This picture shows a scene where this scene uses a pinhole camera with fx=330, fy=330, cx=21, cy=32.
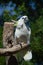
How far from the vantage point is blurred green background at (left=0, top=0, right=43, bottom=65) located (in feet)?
6.61

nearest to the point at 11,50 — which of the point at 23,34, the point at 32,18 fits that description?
the point at 23,34

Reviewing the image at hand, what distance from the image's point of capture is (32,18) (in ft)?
8.25

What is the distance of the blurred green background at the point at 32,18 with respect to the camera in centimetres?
201

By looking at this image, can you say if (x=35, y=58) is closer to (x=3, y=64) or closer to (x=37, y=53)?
(x=37, y=53)

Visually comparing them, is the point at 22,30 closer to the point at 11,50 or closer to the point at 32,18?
the point at 11,50

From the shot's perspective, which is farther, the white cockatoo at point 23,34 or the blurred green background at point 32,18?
the blurred green background at point 32,18

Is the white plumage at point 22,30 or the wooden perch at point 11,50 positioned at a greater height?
the white plumage at point 22,30

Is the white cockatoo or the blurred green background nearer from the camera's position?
the white cockatoo

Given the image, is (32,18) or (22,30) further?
(32,18)

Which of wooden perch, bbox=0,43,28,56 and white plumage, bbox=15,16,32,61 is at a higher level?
white plumage, bbox=15,16,32,61

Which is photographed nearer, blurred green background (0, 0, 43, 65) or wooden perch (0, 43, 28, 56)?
wooden perch (0, 43, 28, 56)

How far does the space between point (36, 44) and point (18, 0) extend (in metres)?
0.66

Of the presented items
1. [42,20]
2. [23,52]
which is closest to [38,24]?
[42,20]

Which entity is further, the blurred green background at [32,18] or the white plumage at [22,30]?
the blurred green background at [32,18]
